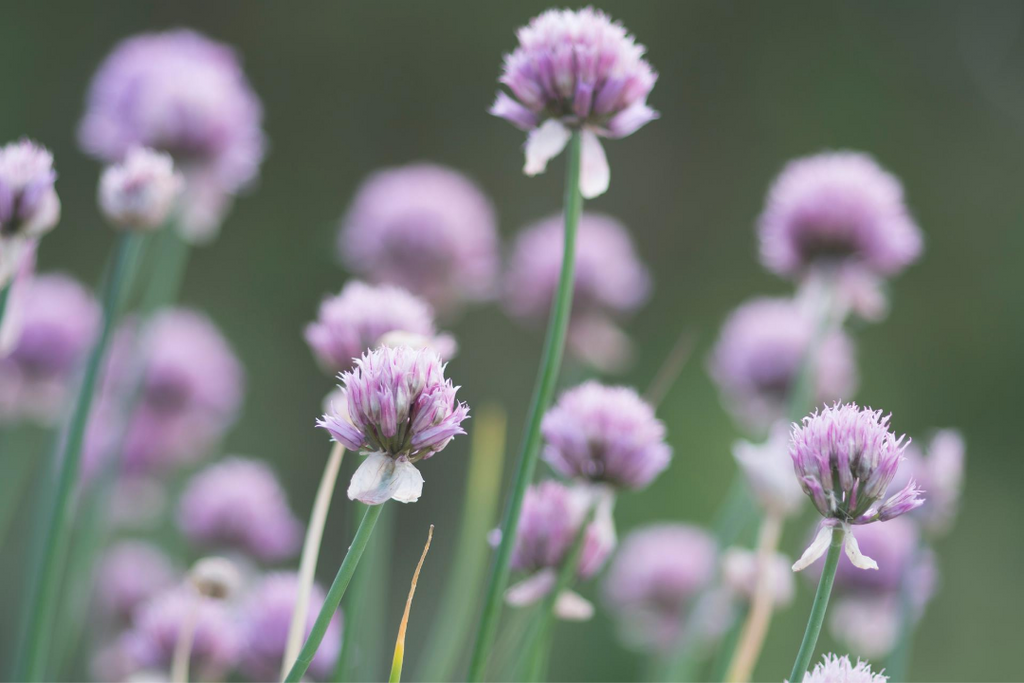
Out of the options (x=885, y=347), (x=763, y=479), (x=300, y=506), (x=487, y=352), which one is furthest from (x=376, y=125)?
(x=763, y=479)

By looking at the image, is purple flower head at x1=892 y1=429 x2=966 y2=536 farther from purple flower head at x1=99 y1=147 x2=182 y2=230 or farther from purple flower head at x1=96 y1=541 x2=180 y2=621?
purple flower head at x1=96 y1=541 x2=180 y2=621

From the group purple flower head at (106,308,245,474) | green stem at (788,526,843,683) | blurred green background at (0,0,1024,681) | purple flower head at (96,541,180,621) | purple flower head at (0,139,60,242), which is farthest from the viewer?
blurred green background at (0,0,1024,681)

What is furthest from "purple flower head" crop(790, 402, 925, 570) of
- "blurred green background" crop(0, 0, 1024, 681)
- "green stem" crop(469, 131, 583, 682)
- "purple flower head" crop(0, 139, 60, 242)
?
"blurred green background" crop(0, 0, 1024, 681)

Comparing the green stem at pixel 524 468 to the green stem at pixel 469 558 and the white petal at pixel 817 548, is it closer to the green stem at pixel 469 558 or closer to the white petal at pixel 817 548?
the white petal at pixel 817 548

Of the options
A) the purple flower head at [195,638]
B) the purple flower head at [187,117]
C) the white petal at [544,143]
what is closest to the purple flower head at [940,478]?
the white petal at [544,143]

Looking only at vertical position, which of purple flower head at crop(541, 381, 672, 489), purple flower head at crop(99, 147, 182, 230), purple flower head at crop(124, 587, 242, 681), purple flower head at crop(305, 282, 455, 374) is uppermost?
purple flower head at crop(99, 147, 182, 230)

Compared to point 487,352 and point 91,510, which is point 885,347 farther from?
point 91,510
